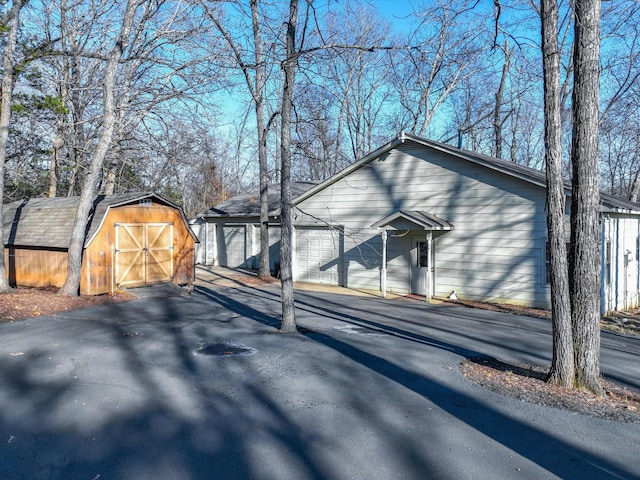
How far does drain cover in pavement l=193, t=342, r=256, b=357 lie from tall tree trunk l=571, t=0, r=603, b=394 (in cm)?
466

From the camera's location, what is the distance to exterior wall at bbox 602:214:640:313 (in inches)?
509

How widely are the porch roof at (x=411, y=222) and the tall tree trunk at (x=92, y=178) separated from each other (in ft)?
26.2

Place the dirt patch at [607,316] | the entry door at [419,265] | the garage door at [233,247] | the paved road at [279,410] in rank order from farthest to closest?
1. the garage door at [233,247]
2. the entry door at [419,265]
3. the dirt patch at [607,316]
4. the paved road at [279,410]

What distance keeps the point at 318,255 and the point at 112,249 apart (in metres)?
7.13

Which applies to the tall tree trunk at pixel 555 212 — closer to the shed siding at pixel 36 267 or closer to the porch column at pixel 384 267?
the porch column at pixel 384 267

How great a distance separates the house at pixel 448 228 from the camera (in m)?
13.1

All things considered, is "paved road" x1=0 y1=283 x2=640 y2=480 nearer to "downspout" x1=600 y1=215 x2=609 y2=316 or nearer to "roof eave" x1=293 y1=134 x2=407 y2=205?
"downspout" x1=600 y1=215 x2=609 y2=316

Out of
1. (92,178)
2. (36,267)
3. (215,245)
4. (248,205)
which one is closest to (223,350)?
(92,178)

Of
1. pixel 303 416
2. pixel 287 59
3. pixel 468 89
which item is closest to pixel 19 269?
pixel 287 59

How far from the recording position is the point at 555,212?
6.07m

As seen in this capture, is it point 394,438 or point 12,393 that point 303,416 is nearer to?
point 394,438

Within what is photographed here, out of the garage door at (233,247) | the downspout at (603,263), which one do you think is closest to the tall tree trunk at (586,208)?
the downspout at (603,263)

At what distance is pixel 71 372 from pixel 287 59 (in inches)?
250

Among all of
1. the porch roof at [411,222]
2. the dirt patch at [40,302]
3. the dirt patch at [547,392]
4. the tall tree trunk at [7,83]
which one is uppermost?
the tall tree trunk at [7,83]
